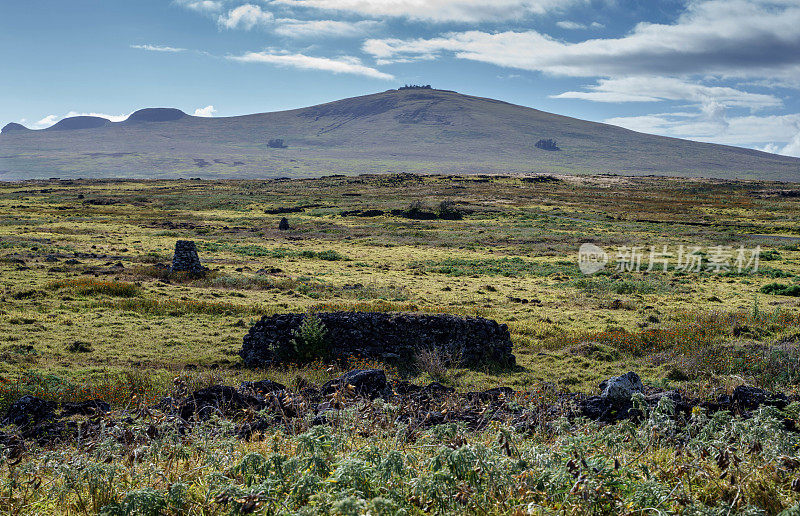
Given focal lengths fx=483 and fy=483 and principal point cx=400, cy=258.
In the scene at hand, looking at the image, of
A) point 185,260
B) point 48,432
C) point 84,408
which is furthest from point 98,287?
point 48,432

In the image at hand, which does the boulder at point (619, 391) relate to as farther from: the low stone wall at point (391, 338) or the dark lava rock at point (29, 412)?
the dark lava rock at point (29, 412)

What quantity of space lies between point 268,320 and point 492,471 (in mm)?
10938

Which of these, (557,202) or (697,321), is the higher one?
(557,202)

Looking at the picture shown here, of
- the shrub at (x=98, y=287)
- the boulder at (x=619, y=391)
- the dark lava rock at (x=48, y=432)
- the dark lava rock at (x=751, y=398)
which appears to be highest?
the dark lava rock at (x=751, y=398)

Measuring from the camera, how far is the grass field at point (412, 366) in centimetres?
393

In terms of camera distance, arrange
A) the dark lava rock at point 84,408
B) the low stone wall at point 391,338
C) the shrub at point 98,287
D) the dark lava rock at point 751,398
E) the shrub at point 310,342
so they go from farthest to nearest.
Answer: the shrub at point 98,287
the low stone wall at point 391,338
the shrub at point 310,342
the dark lava rock at point 84,408
the dark lava rock at point 751,398

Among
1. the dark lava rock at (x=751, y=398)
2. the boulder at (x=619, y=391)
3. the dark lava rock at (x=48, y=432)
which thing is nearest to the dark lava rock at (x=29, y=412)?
the dark lava rock at (x=48, y=432)

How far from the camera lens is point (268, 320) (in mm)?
13938

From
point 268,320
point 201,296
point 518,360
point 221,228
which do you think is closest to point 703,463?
point 518,360

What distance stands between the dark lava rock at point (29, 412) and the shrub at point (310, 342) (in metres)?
5.67

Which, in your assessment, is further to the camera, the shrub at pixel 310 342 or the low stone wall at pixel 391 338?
the low stone wall at pixel 391 338

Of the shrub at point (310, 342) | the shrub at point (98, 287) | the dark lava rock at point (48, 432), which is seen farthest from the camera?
the shrub at point (98, 287)

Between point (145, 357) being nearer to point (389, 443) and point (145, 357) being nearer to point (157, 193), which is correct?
point (389, 443)

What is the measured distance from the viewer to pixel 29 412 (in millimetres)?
8523
